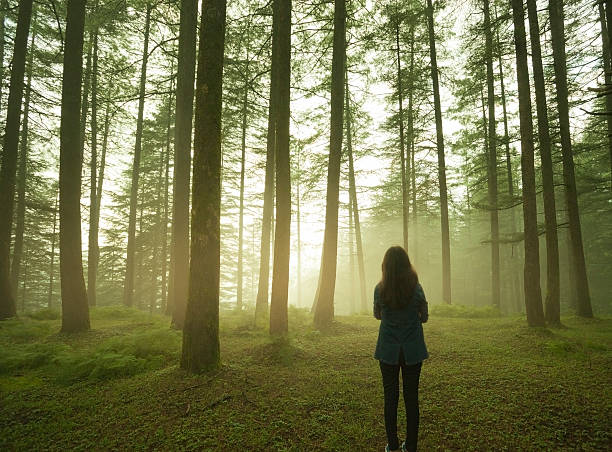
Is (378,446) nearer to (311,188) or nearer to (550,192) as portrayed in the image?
(550,192)

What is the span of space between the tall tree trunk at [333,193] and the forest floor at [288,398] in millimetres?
2629

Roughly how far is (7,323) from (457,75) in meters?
21.4

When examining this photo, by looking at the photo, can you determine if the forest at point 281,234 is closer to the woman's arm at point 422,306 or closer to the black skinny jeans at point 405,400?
the black skinny jeans at point 405,400

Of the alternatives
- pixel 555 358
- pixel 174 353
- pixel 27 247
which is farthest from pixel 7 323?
pixel 27 247

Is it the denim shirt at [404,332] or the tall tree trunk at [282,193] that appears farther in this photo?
the tall tree trunk at [282,193]

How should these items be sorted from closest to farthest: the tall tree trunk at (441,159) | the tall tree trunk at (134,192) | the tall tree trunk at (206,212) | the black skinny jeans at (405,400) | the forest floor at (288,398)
Result: the black skinny jeans at (405,400)
the forest floor at (288,398)
the tall tree trunk at (206,212)
the tall tree trunk at (441,159)
the tall tree trunk at (134,192)

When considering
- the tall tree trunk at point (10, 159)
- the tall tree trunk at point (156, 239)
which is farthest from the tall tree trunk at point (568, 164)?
the tall tree trunk at point (156, 239)

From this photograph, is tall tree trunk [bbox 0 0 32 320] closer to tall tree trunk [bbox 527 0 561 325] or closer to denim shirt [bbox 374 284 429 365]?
denim shirt [bbox 374 284 429 365]

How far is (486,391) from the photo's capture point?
4.85 m

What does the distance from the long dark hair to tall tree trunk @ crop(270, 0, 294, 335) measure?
4406mm

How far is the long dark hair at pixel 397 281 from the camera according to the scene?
11.3ft

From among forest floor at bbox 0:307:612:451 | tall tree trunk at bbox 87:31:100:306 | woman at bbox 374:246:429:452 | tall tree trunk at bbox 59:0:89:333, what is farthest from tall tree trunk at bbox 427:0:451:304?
tall tree trunk at bbox 87:31:100:306

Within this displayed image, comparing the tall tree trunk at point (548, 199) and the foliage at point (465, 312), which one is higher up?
the tall tree trunk at point (548, 199)

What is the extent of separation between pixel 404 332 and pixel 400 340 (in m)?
0.10
